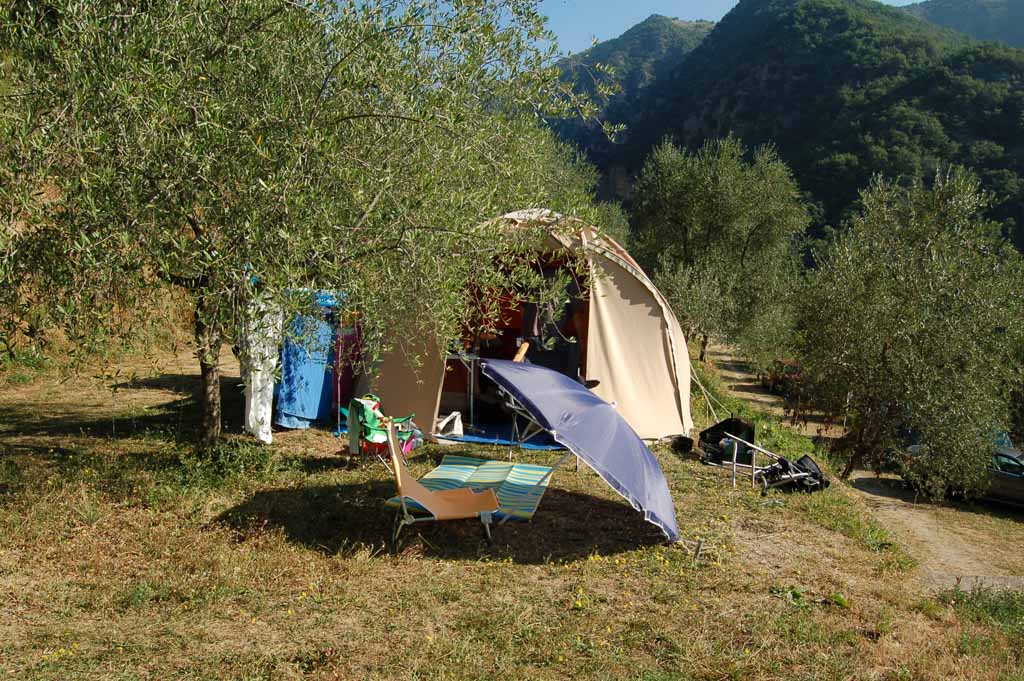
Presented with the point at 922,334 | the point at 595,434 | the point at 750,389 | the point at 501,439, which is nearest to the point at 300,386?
the point at 501,439

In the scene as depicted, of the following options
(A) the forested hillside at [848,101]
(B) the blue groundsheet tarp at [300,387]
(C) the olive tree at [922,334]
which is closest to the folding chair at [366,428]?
(B) the blue groundsheet tarp at [300,387]

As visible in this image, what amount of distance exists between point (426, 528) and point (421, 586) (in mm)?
1260

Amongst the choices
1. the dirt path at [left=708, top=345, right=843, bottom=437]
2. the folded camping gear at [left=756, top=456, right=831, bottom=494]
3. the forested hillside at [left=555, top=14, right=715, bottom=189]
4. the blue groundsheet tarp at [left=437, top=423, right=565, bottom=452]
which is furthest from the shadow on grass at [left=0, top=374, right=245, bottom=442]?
the forested hillside at [left=555, top=14, right=715, bottom=189]

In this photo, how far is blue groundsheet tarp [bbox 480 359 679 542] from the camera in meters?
5.75

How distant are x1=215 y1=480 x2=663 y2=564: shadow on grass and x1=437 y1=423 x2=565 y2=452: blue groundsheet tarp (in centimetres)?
219

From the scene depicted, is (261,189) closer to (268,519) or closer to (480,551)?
(268,519)

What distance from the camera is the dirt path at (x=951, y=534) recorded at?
325 inches

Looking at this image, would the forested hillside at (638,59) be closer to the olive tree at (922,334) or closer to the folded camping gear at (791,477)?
Answer: the olive tree at (922,334)

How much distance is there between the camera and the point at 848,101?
52625mm

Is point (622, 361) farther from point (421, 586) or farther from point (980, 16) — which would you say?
point (980, 16)

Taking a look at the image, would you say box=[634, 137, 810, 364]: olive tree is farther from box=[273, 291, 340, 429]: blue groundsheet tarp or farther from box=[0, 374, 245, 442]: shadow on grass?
box=[0, 374, 245, 442]: shadow on grass

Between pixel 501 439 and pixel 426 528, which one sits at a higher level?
pixel 501 439

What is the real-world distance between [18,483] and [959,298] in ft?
44.6

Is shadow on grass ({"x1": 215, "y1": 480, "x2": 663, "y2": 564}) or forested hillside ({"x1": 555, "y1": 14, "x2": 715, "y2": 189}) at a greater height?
forested hillside ({"x1": 555, "y1": 14, "x2": 715, "y2": 189})
